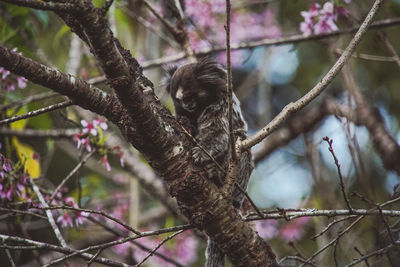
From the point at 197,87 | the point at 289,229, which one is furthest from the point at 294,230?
the point at 197,87

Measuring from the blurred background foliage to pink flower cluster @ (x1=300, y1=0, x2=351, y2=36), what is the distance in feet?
0.32

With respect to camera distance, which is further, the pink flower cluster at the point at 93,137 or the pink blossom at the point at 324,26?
the pink blossom at the point at 324,26

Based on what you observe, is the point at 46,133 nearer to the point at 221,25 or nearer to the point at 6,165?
the point at 6,165

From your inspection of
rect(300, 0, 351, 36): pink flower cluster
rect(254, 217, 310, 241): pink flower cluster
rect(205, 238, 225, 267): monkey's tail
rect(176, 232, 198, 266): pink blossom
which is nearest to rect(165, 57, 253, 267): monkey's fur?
rect(205, 238, 225, 267): monkey's tail

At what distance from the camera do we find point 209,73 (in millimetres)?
4344

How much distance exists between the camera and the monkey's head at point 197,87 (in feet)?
13.9

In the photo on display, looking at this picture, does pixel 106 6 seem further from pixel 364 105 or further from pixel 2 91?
pixel 364 105

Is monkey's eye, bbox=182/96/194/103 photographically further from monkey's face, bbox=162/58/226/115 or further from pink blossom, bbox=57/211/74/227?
pink blossom, bbox=57/211/74/227

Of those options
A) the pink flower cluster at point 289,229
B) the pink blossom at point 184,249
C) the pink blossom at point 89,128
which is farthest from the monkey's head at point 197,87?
the pink flower cluster at point 289,229

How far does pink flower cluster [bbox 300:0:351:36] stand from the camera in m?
4.04

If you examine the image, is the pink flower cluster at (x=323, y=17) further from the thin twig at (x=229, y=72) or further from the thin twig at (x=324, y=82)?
the thin twig at (x=229, y=72)

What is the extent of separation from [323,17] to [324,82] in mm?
1858

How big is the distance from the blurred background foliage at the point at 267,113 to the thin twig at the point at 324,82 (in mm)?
533

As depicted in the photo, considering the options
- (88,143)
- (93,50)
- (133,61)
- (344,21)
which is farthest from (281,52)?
(93,50)
